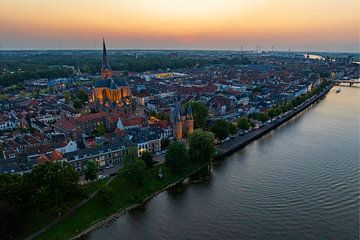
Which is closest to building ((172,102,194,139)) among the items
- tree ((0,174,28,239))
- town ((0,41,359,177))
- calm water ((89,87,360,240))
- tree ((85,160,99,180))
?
town ((0,41,359,177))

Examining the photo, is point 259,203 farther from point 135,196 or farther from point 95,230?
point 95,230

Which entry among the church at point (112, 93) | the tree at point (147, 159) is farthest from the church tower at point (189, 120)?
the church at point (112, 93)

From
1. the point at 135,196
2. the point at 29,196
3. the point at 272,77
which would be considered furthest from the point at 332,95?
the point at 29,196

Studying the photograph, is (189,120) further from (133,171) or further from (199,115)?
(133,171)

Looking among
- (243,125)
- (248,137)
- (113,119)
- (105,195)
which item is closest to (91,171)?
(105,195)

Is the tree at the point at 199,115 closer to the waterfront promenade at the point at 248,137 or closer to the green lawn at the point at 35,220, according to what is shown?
the waterfront promenade at the point at 248,137

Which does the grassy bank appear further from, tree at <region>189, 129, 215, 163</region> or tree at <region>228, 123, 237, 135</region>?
tree at <region>228, 123, 237, 135</region>
